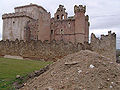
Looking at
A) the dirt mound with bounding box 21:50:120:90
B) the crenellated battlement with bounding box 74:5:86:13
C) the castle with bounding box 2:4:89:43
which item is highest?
the crenellated battlement with bounding box 74:5:86:13

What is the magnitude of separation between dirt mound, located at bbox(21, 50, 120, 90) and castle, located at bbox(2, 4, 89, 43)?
73.6ft

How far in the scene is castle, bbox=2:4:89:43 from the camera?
94.0 ft

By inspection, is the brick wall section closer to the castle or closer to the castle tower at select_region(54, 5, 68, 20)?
the castle

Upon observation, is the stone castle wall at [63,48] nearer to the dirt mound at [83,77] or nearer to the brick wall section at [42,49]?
the brick wall section at [42,49]

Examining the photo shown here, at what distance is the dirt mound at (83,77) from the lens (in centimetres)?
550

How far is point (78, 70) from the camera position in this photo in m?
6.38

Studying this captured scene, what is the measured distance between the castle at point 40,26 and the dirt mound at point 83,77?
22425 millimetres

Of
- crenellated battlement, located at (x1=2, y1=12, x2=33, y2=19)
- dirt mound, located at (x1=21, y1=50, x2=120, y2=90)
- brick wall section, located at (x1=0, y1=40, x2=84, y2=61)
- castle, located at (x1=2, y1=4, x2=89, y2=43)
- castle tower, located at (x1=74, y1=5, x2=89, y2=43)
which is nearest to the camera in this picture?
dirt mound, located at (x1=21, y1=50, x2=120, y2=90)

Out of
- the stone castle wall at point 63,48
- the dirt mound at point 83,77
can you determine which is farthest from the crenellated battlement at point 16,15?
the dirt mound at point 83,77

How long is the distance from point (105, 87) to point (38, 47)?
17240mm

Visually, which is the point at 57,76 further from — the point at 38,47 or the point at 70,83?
the point at 38,47

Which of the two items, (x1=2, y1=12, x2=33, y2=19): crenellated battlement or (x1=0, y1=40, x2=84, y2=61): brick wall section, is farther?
(x1=2, y1=12, x2=33, y2=19): crenellated battlement

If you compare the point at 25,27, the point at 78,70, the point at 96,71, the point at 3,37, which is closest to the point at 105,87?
the point at 96,71

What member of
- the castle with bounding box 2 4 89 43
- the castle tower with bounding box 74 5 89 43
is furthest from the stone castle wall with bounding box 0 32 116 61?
the castle tower with bounding box 74 5 89 43
